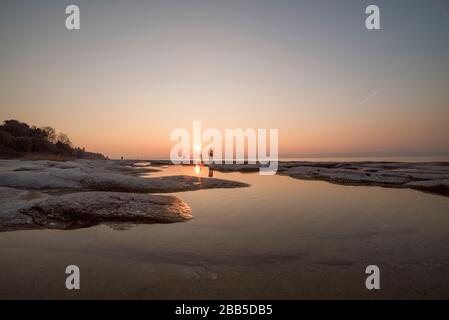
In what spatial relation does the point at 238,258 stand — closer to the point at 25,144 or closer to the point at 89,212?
the point at 89,212

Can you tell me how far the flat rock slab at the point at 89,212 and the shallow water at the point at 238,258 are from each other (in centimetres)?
72

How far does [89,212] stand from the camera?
28.2ft

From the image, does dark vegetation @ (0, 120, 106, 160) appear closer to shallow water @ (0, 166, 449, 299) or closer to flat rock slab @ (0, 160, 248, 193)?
flat rock slab @ (0, 160, 248, 193)

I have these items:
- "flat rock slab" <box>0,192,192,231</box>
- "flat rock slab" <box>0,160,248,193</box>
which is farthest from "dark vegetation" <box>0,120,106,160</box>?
"flat rock slab" <box>0,192,192,231</box>

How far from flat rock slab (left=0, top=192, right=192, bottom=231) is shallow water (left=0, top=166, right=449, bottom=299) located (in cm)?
72

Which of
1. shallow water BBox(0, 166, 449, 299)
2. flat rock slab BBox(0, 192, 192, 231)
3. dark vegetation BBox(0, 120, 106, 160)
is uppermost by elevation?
dark vegetation BBox(0, 120, 106, 160)

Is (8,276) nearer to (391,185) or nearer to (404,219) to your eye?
(404,219)

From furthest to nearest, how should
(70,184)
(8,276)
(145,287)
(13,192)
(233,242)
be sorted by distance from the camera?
(70,184) → (13,192) → (233,242) → (8,276) → (145,287)

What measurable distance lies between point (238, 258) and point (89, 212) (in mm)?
6029

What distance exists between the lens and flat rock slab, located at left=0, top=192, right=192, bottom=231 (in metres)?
7.68
